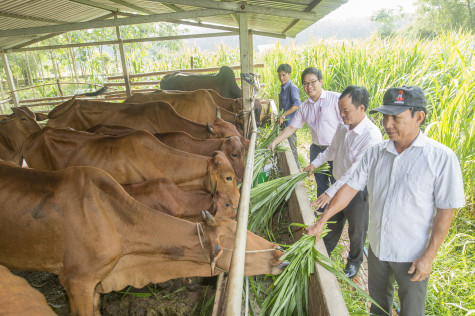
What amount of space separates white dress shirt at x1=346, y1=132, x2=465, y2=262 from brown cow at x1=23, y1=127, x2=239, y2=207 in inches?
62.1

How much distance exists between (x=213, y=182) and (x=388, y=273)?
1976 mm

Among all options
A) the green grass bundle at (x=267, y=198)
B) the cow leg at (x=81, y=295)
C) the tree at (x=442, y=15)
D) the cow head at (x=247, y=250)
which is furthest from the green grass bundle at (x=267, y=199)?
the tree at (x=442, y=15)

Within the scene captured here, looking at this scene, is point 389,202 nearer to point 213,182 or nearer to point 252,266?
point 252,266

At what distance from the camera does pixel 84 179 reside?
2.68 meters

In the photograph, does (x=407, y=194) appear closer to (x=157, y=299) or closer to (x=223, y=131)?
(x=157, y=299)

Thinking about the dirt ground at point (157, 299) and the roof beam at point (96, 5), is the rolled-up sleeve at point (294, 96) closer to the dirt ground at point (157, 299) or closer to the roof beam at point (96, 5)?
the dirt ground at point (157, 299)

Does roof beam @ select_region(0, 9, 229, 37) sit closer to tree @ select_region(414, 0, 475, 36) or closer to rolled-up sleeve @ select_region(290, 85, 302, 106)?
rolled-up sleeve @ select_region(290, 85, 302, 106)

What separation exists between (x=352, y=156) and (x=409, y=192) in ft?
3.57

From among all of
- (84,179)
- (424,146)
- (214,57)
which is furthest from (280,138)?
(214,57)

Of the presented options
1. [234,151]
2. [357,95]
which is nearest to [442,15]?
[357,95]

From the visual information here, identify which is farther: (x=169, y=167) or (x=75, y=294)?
(x=169, y=167)

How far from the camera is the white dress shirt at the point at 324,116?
4.66 m

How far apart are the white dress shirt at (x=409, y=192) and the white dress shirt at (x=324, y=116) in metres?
2.05

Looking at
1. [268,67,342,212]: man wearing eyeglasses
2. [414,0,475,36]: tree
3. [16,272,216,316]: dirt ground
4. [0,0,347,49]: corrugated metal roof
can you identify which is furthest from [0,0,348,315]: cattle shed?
[414,0,475,36]: tree
